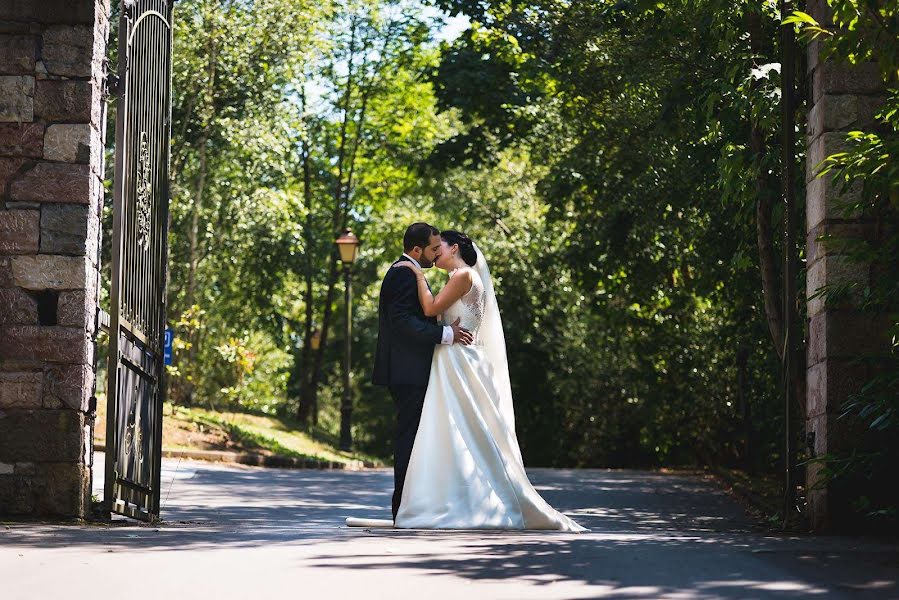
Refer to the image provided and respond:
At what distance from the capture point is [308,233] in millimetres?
38438

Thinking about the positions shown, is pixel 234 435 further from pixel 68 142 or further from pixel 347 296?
pixel 68 142

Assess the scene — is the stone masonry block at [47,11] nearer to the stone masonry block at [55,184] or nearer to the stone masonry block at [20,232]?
the stone masonry block at [55,184]

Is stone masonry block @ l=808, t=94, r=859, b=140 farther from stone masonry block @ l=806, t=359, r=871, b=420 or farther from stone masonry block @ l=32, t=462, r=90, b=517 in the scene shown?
stone masonry block @ l=32, t=462, r=90, b=517

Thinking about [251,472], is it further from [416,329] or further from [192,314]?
[416,329]

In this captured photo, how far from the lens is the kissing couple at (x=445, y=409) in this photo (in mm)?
10375

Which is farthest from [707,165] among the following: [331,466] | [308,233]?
[308,233]

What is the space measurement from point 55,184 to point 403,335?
8.88 ft

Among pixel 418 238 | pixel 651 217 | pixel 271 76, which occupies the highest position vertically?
pixel 271 76

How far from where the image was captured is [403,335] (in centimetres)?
1066

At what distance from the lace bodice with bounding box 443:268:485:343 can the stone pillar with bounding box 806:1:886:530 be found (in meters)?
2.64

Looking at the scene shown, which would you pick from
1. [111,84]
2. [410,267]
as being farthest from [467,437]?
[111,84]

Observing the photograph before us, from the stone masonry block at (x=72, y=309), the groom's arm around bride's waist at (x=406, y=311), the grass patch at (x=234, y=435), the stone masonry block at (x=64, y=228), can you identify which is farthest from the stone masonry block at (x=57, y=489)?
the grass patch at (x=234, y=435)

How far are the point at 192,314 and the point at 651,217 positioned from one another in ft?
33.0

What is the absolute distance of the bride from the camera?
10320mm
